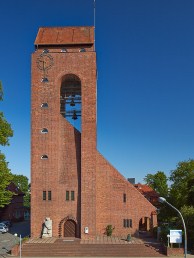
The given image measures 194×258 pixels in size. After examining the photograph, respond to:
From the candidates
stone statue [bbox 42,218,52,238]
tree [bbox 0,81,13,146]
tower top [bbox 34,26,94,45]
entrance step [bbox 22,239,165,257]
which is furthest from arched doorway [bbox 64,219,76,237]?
tower top [bbox 34,26,94,45]

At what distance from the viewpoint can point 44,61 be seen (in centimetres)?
4122

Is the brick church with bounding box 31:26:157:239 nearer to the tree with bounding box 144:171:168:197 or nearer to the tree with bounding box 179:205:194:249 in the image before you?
the tree with bounding box 179:205:194:249

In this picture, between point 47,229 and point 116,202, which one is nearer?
point 47,229

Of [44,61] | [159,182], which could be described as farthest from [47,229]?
[159,182]

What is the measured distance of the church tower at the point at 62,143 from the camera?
39531mm

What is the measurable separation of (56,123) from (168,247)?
751 inches

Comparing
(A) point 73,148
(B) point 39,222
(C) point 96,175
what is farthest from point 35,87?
(B) point 39,222

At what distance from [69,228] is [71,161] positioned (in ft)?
26.5

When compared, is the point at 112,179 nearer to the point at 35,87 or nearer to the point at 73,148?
the point at 73,148

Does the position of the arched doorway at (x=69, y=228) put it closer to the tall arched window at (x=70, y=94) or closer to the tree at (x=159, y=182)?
the tall arched window at (x=70, y=94)

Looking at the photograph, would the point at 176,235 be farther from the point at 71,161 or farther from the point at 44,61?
the point at 44,61

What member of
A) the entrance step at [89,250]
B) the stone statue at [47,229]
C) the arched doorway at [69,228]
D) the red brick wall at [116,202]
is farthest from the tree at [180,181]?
the stone statue at [47,229]

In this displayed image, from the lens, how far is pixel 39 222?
129 ft

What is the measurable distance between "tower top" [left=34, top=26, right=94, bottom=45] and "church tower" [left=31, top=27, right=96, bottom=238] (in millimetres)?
127
